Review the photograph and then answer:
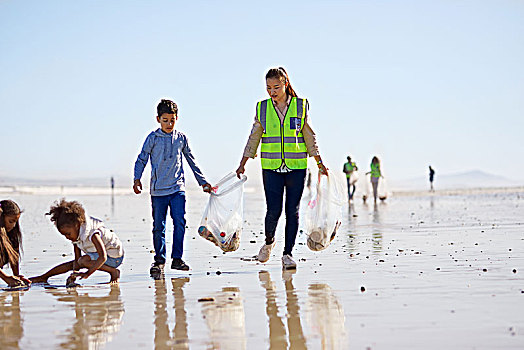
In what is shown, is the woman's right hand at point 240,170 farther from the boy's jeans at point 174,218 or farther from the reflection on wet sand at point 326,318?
the reflection on wet sand at point 326,318

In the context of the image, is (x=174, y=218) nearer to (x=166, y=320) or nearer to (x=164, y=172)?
(x=164, y=172)

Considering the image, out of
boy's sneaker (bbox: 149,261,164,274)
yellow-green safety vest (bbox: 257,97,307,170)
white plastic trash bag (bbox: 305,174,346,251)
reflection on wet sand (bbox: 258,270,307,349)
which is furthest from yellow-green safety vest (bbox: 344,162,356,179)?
reflection on wet sand (bbox: 258,270,307,349)

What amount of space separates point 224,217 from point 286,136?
3.74ft

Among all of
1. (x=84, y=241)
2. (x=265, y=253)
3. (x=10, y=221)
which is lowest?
(x=265, y=253)

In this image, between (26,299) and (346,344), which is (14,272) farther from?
(346,344)

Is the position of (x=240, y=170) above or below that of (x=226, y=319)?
above

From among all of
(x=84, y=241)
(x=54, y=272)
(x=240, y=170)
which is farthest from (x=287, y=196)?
(x=54, y=272)

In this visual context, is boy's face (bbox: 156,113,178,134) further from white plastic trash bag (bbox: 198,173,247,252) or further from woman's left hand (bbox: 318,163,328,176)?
woman's left hand (bbox: 318,163,328,176)

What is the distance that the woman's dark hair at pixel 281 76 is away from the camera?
22.8 ft

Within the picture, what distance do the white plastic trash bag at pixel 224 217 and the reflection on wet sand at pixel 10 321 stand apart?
225 centimetres

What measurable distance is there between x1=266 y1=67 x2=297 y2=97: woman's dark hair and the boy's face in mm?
1053

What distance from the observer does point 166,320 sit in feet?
14.4

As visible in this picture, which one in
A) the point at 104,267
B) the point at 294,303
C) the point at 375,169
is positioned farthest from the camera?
the point at 375,169

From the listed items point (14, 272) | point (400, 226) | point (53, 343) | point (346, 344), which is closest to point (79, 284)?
point (14, 272)
